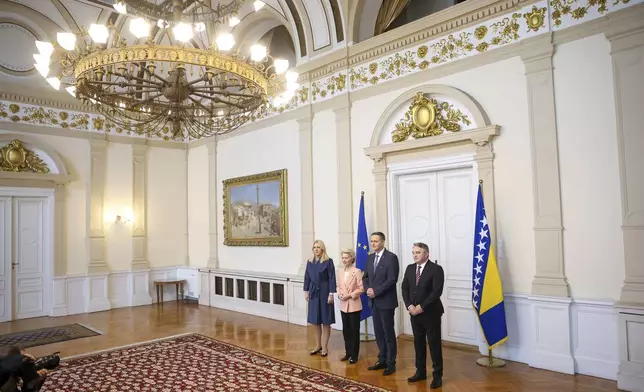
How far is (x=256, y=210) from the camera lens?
390 inches

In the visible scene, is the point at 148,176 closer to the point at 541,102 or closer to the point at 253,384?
the point at 253,384

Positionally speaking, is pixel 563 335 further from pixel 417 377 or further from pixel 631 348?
pixel 417 377

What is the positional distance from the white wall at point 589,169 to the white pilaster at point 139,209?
8.94 metres

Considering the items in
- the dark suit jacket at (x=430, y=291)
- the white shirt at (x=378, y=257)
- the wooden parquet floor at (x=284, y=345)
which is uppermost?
the white shirt at (x=378, y=257)

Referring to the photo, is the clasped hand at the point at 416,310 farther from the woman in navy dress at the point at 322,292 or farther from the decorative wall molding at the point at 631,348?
the decorative wall molding at the point at 631,348

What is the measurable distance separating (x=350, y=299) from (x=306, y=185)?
3.13 meters

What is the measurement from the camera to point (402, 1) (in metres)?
8.23

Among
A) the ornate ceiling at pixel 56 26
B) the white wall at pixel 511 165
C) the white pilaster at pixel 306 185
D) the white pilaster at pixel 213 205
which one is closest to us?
the white wall at pixel 511 165

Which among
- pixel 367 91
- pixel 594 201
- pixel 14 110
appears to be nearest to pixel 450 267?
pixel 594 201

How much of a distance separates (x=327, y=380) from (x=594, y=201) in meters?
3.53

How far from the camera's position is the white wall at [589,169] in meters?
5.33

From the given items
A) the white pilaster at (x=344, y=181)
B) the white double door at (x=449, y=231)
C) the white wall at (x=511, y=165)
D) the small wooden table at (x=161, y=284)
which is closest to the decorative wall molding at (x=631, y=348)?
the white wall at (x=511, y=165)

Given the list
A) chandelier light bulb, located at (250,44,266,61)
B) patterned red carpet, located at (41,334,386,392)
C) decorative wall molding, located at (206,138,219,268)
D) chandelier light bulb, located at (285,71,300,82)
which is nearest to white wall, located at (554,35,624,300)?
patterned red carpet, located at (41,334,386,392)

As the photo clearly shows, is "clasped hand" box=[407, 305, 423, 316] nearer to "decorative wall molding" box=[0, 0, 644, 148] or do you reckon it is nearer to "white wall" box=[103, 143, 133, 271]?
"decorative wall molding" box=[0, 0, 644, 148]
